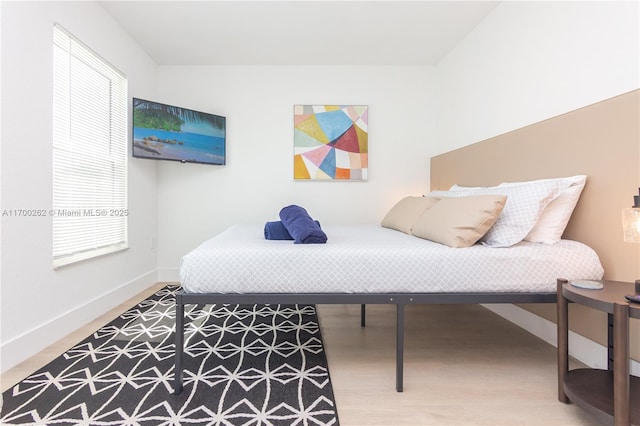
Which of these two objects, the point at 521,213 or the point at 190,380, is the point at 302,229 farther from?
the point at 521,213

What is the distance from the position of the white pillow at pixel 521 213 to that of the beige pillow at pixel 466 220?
110mm

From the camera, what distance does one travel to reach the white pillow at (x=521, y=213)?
180 centimetres

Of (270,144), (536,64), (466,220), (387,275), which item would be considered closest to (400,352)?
(387,275)

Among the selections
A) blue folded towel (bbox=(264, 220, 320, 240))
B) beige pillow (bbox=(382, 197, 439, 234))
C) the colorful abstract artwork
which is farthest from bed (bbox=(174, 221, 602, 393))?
the colorful abstract artwork

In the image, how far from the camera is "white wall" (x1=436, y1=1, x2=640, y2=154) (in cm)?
170

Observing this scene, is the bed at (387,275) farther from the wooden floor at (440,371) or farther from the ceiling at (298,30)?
the ceiling at (298,30)

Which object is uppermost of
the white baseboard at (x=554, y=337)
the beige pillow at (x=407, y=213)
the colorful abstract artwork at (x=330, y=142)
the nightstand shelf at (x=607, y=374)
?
the colorful abstract artwork at (x=330, y=142)

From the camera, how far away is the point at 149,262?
362cm

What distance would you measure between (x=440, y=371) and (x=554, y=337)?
0.95 metres

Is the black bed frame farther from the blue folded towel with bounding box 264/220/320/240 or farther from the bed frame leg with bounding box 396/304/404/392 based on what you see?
the blue folded towel with bounding box 264/220/320/240

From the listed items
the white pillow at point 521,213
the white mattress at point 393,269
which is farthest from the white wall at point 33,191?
the white pillow at point 521,213

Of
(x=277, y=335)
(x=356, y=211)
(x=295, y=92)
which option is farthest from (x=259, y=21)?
(x=277, y=335)

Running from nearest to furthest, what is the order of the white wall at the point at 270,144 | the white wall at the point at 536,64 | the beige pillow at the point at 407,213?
the white wall at the point at 536,64 → the beige pillow at the point at 407,213 → the white wall at the point at 270,144

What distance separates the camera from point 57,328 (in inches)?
86.2
